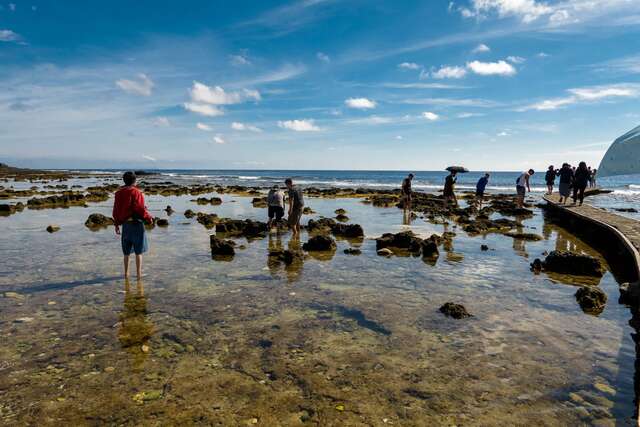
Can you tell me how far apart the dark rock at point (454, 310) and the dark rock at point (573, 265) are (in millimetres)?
5312

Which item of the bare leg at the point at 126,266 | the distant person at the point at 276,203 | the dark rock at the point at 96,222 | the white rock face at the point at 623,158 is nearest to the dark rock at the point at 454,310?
the bare leg at the point at 126,266

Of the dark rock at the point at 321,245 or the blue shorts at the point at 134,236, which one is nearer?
the blue shorts at the point at 134,236

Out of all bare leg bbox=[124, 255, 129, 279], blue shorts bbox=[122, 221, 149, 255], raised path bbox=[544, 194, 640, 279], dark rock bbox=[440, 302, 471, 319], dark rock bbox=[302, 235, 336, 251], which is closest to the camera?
dark rock bbox=[440, 302, 471, 319]

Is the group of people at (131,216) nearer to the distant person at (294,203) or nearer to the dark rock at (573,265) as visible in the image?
the distant person at (294,203)

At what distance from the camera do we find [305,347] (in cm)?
637

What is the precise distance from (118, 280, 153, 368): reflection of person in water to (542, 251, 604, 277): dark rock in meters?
10.8

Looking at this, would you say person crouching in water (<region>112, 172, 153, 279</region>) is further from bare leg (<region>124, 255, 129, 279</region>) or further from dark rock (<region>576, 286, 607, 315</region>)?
dark rock (<region>576, 286, 607, 315</region>)

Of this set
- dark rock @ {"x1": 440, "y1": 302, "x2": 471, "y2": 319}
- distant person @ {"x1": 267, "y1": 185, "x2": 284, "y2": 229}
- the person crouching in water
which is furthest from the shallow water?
distant person @ {"x1": 267, "y1": 185, "x2": 284, "y2": 229}

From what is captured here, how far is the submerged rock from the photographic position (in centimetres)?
1127

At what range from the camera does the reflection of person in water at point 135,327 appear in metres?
6.10

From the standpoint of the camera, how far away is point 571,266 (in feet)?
37.5

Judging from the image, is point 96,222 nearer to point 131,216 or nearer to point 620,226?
point 131,216

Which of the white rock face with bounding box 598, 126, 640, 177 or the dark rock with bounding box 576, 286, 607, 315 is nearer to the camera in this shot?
the dark rock with bounding box 576, 286, 607, 315

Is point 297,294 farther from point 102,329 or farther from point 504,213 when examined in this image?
point 504,213
